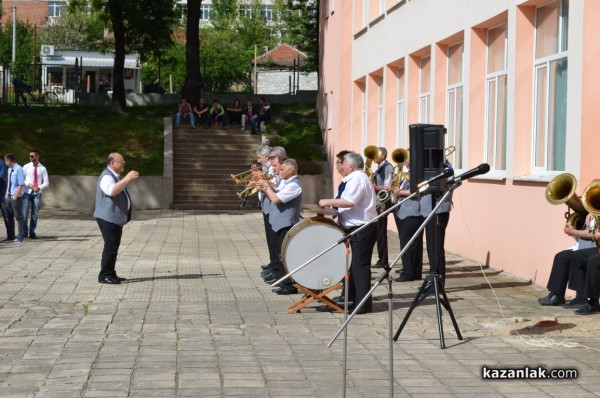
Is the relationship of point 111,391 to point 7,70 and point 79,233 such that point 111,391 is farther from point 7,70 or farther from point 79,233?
point 7,70

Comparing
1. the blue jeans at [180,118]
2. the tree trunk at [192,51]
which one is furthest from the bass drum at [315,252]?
the tree trunk at [192,51]

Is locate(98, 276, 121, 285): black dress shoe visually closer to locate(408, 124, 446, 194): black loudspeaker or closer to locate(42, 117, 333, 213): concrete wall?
locate(408, 124, 446, 194): black loudspeaker

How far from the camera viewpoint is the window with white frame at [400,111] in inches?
1057

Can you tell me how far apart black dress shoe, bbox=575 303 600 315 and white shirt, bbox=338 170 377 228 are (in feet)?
7.55

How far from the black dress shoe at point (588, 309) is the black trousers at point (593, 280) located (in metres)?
0.05

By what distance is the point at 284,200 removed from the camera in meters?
14.2

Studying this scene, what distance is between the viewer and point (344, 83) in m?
35.4

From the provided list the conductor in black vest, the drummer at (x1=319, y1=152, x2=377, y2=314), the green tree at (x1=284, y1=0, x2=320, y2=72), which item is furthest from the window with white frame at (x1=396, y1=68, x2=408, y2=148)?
the green tree at (x1=284, y1=0, x2=320, y2=72)

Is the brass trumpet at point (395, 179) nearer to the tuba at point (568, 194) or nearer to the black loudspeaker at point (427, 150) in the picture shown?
the tuba at point (568, 194)

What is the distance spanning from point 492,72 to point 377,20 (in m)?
10.4

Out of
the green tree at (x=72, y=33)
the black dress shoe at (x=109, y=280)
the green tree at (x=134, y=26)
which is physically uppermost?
the green tree at (x=72, y=33)

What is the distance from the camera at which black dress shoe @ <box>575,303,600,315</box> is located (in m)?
12.0

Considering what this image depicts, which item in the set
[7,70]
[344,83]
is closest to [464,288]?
[344,83]

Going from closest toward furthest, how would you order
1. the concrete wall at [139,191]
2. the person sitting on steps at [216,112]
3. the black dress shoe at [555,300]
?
the black dress shoe at [555,300] < the concrete wall at [139,191] < the person sitting on steps at [216,112]
